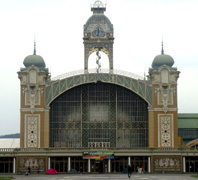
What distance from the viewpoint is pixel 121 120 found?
104 m

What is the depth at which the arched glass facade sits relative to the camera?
103438 mm

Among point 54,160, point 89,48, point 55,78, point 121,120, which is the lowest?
point 54,160

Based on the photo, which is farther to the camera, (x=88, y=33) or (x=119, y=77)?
(x=88, y=33)

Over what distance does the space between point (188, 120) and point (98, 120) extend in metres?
19.7

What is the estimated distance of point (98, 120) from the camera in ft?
341

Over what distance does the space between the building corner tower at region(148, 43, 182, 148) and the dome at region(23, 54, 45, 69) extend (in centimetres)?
2084

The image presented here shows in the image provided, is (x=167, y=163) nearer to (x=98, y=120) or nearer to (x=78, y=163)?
(x=98, y=120)

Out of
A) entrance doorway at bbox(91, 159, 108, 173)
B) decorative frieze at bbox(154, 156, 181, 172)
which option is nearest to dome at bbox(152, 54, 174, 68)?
decorative frieze at bbox(154, 156, 181, 172)

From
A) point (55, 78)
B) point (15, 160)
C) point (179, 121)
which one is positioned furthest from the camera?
point (179, 121)

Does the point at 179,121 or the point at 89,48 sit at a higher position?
the point at 89,48

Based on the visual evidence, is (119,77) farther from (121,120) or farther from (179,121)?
(179,121)

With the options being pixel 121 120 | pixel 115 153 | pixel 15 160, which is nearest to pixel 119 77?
pixel 121 120

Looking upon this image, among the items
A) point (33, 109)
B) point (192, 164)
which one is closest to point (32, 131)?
point (33, 109)

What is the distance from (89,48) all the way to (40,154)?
2687 centimetres
